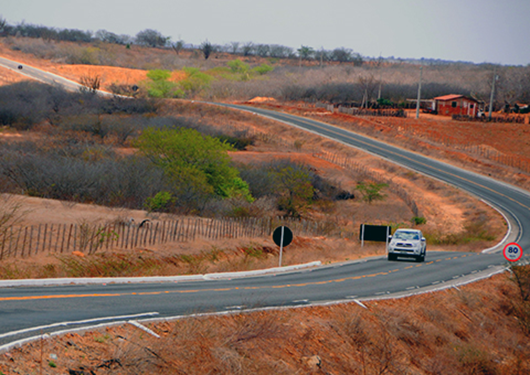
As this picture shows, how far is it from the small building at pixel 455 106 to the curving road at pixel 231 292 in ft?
221

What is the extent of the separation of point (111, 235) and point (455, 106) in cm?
8923

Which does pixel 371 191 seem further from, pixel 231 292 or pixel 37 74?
pixel 37 74

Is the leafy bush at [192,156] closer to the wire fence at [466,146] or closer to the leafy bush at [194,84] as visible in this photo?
the wire fence at [466,146]

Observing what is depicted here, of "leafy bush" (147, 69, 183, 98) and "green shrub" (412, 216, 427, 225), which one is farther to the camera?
"leafy bush" (147, 69, 183, 98)

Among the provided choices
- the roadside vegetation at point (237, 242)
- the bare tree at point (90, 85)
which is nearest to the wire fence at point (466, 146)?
the roadside vegetation at point (237, 242)

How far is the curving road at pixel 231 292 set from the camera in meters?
11.9

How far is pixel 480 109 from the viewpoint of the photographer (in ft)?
364

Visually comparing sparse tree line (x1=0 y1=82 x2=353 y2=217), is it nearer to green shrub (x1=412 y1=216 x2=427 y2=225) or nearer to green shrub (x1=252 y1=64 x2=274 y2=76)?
green shrub (x1=412 y1=216 x2=427 y2=225)

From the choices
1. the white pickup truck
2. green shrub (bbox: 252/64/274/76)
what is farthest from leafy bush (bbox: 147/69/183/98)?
the white pickup truck

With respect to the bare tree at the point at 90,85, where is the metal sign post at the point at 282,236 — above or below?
below

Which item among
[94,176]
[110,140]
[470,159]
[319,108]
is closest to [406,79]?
[319,108]

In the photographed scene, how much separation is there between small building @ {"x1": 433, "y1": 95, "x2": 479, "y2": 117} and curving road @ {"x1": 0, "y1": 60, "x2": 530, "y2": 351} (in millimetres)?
67330

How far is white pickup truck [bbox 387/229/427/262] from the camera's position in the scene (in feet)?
98.0

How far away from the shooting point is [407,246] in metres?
30.0
